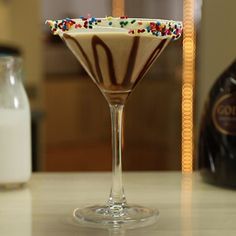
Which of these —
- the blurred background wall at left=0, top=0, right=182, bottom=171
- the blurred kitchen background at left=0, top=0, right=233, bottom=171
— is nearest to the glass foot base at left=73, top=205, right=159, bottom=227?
the blurred kitchen background at left=0, top=0, right=233, bottom=171

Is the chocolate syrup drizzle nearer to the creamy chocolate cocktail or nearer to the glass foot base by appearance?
the creamy chocolate cocktail

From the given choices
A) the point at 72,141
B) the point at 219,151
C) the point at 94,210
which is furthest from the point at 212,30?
the point at 72,141

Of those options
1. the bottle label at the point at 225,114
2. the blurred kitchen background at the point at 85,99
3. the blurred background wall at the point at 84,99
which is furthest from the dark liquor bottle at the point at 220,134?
the blurred background wall at the point at 84,99

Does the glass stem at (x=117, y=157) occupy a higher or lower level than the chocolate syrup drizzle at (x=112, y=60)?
lower

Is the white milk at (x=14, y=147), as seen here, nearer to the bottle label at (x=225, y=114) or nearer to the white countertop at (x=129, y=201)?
the white countertop at (x=129, y=201)

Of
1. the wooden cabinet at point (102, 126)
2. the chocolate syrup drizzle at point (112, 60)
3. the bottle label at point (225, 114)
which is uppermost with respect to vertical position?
the chocolate syrup drizzle at point (112, 60)

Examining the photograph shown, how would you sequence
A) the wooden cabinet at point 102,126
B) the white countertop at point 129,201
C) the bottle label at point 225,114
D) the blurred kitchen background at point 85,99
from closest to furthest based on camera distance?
1. the white countertop at point 129,201
2. the bottle label at point 225,114
3. the blurred kitchen background at point 85,99
4. the wooden cabinet at point 102,126
